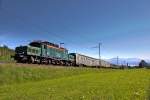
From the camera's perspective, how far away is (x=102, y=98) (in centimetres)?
1255

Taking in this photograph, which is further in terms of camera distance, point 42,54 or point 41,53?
point 42,54

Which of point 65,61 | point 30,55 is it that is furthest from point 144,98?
point 65,61

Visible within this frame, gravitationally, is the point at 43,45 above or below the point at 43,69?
above

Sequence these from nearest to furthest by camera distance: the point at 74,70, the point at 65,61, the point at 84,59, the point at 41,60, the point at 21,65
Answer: the point at 21,65 → the point at 41,60 → the point at 74,70 → the point at 65,61 → the point at 84,59

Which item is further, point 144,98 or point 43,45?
point 43,45

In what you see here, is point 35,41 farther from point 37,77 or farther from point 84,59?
point 84,59

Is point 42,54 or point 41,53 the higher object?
point 41,53

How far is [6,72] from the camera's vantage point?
34.8 metres

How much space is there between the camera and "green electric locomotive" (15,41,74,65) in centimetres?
4566

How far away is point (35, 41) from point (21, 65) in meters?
14.1


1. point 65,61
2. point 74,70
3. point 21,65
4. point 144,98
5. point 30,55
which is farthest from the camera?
point 65,61

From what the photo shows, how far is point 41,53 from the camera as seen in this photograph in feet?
161

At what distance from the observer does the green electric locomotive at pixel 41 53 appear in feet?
150

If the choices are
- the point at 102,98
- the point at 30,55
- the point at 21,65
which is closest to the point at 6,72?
the point at 21,65
